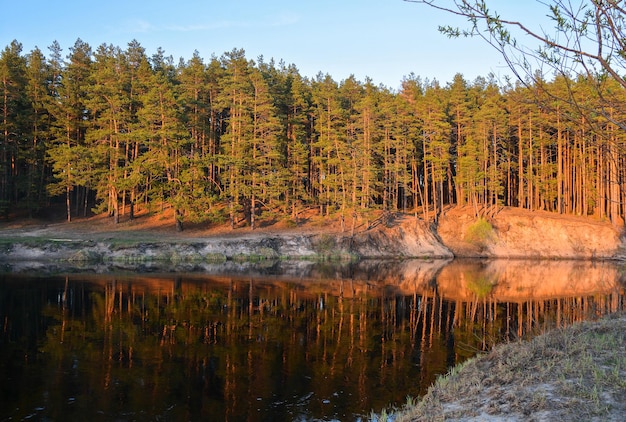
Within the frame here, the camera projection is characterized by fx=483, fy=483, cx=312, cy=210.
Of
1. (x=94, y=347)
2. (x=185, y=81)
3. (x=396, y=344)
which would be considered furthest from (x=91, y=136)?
(x=396, y=344)

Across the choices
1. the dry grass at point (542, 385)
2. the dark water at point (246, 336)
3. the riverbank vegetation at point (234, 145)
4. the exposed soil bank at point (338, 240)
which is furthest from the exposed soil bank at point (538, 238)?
the dry grass at point (542, 385)

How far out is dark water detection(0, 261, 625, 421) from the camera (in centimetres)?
932

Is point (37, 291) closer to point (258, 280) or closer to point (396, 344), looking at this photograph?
point (258, 280)

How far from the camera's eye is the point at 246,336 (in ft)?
48.2

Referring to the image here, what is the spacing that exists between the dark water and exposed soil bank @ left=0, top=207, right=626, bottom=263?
301 inches

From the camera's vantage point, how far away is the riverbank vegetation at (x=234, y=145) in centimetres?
4509

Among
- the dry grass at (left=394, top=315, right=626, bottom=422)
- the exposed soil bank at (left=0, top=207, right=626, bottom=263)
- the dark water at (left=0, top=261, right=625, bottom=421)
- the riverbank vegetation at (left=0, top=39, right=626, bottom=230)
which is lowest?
the dark water at (left=0, top=261, right=625, bottom=421)

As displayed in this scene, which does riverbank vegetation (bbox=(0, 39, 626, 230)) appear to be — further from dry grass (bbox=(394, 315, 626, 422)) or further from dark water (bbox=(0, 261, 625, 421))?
dry grass (bbox=(394, 315, 626, 422))

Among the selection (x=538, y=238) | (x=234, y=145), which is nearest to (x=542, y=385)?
(x=234, y=145)

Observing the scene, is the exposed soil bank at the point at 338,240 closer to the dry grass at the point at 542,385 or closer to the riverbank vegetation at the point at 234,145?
the riverbank vegetation at the point at 234,145

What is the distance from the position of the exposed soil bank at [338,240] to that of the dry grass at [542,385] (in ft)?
103

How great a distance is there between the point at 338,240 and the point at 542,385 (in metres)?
37.1

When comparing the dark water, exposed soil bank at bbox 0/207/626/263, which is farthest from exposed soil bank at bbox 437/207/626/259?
the dark water

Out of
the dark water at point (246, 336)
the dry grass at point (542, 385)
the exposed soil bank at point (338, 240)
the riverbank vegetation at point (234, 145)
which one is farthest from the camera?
the riverbank vegetation at point (234, 145)
